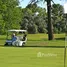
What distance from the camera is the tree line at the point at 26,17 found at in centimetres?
5435

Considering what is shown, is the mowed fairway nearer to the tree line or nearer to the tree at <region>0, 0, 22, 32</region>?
the tree line

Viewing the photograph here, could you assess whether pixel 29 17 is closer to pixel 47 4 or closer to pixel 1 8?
pixel 1 8

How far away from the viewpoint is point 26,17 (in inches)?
4604

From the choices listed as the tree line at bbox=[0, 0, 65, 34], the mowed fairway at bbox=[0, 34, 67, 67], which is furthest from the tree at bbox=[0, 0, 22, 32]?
the mowed fairway at bbox=[0, 34, 67, 67]

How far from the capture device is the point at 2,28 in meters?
78.4

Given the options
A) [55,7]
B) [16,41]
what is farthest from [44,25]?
[16,41]

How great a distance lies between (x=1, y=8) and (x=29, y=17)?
41820 millimetres

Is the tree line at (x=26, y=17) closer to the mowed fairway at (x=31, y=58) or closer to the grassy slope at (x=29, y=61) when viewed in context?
the mowed fairway at (x=31, y=58)

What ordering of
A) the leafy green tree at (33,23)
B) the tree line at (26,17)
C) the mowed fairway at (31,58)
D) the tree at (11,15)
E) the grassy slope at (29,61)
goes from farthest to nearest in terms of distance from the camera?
the leafy green tree at (33,23) < the tree at (11,15) < the tree line at (26,17) < the mowed fairway at (31,58) < the grassy slope at (29,61)

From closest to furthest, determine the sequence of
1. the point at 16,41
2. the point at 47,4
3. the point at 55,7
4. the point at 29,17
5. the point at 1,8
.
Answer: the point at 16,41
the point at 47,4
the point at 55,7
the point at 1,8
the point at 29,17

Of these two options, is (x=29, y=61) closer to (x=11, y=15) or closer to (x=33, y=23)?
(x=11, y=15)

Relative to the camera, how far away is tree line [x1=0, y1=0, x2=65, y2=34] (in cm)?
5435

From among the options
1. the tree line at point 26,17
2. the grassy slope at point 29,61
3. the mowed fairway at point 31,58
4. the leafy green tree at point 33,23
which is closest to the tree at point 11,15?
the tree line at point 26,17

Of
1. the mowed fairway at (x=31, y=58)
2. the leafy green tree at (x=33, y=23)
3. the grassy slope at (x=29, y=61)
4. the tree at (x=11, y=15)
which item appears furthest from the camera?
the leafy green tree at (x=33, y=23)
